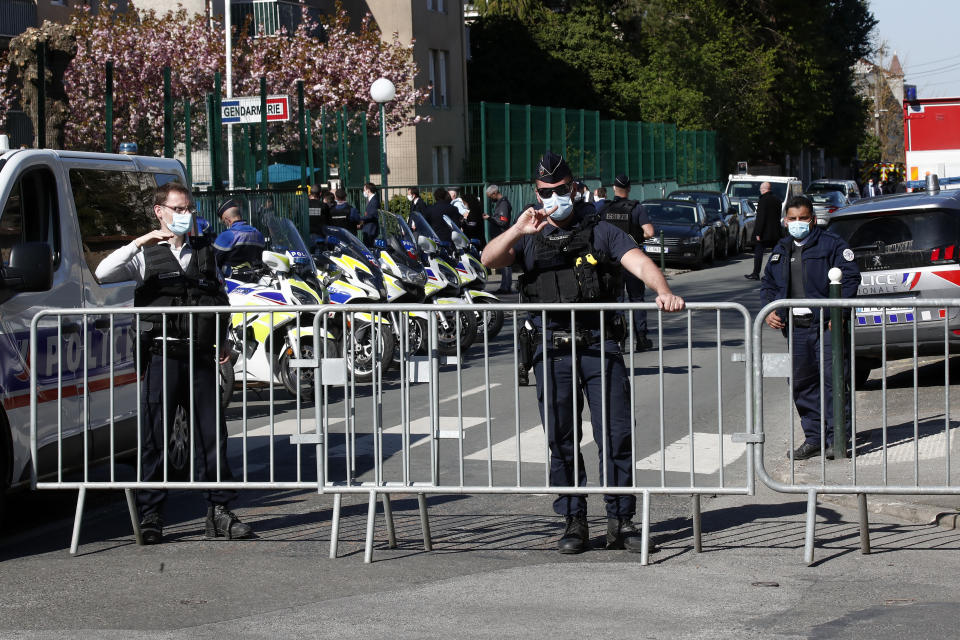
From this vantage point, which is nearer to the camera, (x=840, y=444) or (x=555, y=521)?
(x=555, y=521)

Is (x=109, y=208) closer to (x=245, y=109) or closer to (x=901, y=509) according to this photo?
(x=901, y=509)

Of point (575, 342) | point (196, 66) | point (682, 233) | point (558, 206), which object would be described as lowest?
point (575, 342)

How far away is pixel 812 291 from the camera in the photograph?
928cm

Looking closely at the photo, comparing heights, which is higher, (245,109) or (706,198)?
(245,109)

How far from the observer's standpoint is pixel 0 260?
277 inches

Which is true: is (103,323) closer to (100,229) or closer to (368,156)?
(100,229)

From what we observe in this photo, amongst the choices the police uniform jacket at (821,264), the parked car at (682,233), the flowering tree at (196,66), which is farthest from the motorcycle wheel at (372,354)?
the parked car at (682,233)

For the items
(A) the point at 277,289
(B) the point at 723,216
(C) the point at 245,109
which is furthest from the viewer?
(B) the point at 723,216

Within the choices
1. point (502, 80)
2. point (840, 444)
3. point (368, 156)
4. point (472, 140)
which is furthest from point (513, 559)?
point (502, 80)

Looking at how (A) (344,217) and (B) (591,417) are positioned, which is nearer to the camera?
(B) (591,417)

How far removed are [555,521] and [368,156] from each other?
20.6 meters

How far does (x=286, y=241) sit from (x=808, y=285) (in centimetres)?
543

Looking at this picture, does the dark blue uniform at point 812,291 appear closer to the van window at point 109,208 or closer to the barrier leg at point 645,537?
the barrier leg at point 645,537

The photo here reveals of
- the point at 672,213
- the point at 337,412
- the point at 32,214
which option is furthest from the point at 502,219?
the point at 32,214
